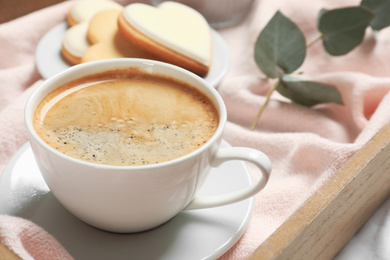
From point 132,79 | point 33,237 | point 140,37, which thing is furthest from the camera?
point 140,37

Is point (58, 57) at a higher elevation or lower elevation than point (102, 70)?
lower

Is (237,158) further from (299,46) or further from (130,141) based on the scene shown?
(299,46)

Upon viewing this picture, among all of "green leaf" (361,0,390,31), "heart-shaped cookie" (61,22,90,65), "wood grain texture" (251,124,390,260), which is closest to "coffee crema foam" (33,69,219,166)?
"wood grain texture" (251,124,390,260)

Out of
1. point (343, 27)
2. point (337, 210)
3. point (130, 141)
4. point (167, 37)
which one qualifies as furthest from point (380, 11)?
point (130, 141)

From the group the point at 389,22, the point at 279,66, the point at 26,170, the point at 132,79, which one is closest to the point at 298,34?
the point at 279,66

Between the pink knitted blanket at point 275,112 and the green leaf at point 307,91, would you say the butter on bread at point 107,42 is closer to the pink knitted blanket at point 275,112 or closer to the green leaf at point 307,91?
the pink knitted blanket at point 275,112

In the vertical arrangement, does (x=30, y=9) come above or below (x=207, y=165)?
below

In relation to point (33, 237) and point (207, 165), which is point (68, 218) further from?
point (207, 165)
